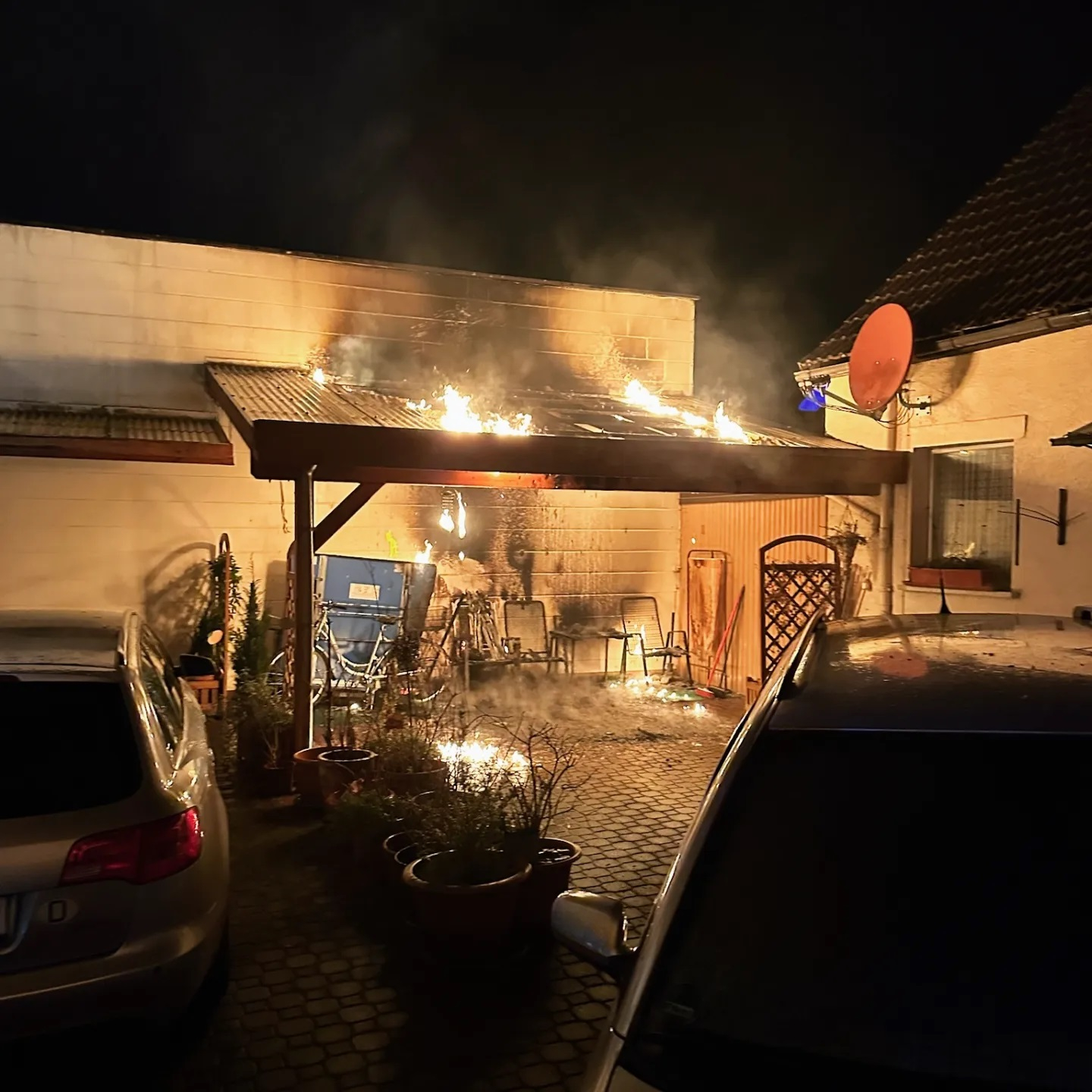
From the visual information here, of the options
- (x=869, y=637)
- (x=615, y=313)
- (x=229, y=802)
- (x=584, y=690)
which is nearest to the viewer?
(x=869, y=637)

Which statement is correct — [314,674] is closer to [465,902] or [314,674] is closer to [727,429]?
[727,429]

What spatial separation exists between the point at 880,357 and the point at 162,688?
259 inches

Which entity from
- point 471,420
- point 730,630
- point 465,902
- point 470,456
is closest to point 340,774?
point 465,902

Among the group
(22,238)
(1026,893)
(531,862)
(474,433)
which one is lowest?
(531,862)

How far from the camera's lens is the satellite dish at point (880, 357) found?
7.98 metres

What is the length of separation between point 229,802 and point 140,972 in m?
4.12

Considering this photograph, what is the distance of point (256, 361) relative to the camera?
35.7 feet

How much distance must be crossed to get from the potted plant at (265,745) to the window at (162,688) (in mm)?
2131

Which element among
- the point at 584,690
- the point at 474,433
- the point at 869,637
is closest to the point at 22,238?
the point at 474,433

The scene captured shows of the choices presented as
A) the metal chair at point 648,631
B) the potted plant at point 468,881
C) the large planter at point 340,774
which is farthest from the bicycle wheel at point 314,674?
the potted plant at point 468,881

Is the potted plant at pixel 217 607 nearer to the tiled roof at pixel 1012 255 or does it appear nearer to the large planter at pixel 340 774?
the large planter at pixel 340 774

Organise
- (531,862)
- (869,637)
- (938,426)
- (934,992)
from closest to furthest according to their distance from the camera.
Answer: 1. (934,992)
2. (869,637)
3. (531,862)
4. (938,426)

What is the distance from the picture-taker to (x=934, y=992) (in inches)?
70.2

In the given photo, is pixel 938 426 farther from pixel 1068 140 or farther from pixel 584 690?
pixel 584 690
